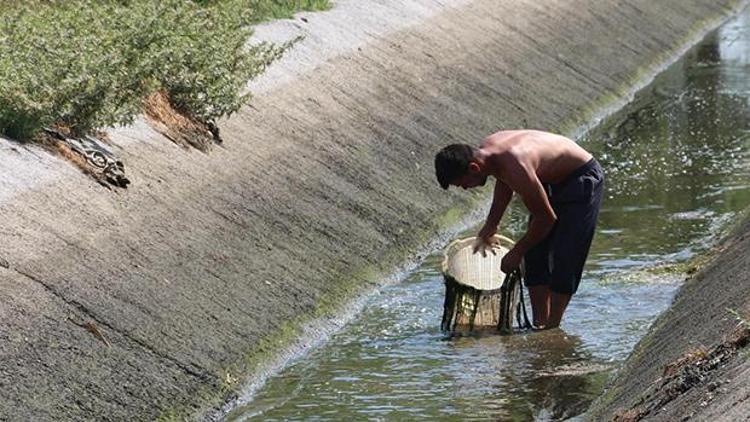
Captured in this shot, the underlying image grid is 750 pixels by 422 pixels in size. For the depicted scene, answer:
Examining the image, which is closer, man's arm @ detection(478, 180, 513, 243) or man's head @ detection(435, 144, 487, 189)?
man's head @ detection(435, 144, 487, 189)

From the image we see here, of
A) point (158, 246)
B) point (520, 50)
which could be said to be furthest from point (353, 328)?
point (520, 50)

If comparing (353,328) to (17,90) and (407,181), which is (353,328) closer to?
(17,90)

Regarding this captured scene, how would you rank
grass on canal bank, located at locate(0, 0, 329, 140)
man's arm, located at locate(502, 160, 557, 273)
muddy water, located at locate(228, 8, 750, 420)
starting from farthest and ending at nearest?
grass on canal bank, located at locate(0, 0, 329, 140) → man's arm, located at locate(502, 160, 557, 273) → muddy water, located at locate(228, 8, 750, 420)

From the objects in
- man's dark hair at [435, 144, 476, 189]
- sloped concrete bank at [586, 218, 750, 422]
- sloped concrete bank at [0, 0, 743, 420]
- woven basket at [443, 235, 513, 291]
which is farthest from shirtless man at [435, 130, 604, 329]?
sloped concrete bank at [0, 0, 743, 420]

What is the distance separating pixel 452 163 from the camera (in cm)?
1043

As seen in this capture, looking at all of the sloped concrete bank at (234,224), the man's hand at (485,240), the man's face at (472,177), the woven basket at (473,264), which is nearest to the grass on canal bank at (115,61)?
the sloped concrete bank at (234,224)

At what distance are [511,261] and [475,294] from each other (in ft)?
1.49

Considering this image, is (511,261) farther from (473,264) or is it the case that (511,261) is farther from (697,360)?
(697,360)

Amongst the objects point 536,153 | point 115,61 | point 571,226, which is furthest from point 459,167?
point 115,61

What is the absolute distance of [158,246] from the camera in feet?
37.2

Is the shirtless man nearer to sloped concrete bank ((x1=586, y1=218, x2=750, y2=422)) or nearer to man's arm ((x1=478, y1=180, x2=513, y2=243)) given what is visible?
man's arm ((x1=478, y1=180, x2=513, y2=243))

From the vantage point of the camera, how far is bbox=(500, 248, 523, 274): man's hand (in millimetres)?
11070

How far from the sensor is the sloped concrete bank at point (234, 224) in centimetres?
952

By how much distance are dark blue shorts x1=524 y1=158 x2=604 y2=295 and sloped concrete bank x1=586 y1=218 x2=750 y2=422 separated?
0.65 m
